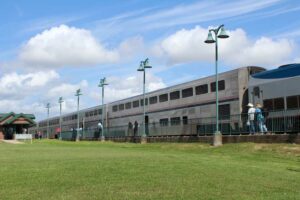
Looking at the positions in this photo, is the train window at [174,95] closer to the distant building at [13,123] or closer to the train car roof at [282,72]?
the train car roof at [282,72]

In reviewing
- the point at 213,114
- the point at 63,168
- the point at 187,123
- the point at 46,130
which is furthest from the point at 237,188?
the point at 46,130

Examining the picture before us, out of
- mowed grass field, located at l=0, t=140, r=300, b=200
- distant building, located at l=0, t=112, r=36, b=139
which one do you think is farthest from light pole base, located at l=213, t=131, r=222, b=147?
distant building, located at l=0, t=112, r=36, b=139

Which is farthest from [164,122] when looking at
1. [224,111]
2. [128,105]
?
[128,105]

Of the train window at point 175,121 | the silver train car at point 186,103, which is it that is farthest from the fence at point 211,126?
the silver train car at point 186,103

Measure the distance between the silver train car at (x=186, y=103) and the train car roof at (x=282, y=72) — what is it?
103 centimetres

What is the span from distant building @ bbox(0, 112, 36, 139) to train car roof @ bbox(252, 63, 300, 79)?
44.0 meters

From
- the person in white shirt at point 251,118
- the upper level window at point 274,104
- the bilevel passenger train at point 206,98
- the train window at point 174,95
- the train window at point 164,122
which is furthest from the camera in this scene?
the train window at point 164,122

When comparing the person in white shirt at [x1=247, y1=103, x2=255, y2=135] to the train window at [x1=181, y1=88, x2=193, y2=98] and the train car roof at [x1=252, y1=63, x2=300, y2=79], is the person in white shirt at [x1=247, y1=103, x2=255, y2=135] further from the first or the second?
the train window at [x1=181, y1=88, x2=193, y2=98]

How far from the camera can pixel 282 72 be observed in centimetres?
2778

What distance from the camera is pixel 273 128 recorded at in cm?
2711

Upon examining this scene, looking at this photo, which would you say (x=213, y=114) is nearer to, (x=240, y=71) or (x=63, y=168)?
(x=240, y=71)

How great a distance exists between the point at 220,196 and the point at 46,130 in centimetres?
7868

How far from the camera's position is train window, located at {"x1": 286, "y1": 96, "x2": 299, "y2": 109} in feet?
87.0

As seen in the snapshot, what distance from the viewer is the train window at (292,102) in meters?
26.5
